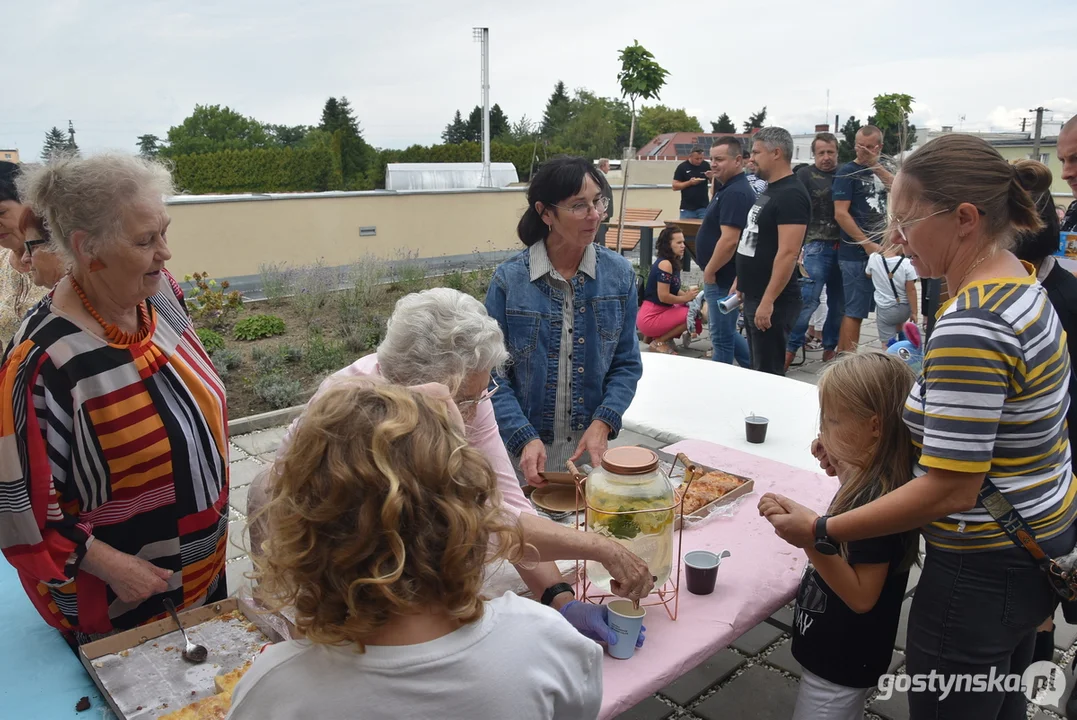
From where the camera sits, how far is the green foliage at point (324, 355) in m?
6.29

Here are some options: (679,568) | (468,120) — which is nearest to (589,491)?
(679,568)

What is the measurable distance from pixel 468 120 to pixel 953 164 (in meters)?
63.2

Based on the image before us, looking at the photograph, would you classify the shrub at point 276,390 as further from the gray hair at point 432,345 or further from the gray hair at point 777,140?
the gray hair at point 432,345

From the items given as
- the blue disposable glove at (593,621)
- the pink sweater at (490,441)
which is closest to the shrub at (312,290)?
the pink sweater at (490,441)

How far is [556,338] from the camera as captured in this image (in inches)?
100

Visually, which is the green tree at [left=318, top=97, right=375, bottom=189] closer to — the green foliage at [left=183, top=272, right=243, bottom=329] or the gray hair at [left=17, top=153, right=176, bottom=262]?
the green foliage at [left=183, top=272, right=243, bottom=329]

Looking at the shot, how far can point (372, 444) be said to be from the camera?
0.91m

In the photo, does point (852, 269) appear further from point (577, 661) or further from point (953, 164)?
point (577, 661)

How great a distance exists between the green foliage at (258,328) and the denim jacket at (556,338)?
5.23m

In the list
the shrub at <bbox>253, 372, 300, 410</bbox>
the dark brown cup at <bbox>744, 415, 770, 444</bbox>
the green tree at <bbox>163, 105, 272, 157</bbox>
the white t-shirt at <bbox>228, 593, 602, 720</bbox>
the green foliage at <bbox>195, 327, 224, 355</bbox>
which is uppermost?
the green tree at <bbox>163, 105, 272, 157</bbox>

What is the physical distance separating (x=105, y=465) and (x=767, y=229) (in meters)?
3.91

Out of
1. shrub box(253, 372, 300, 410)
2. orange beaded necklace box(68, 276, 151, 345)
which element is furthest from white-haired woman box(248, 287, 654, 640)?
shrub box(253, 372, 300, 410)

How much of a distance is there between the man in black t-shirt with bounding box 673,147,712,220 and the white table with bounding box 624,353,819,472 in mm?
6701

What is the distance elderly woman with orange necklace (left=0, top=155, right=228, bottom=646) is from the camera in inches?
64.4
